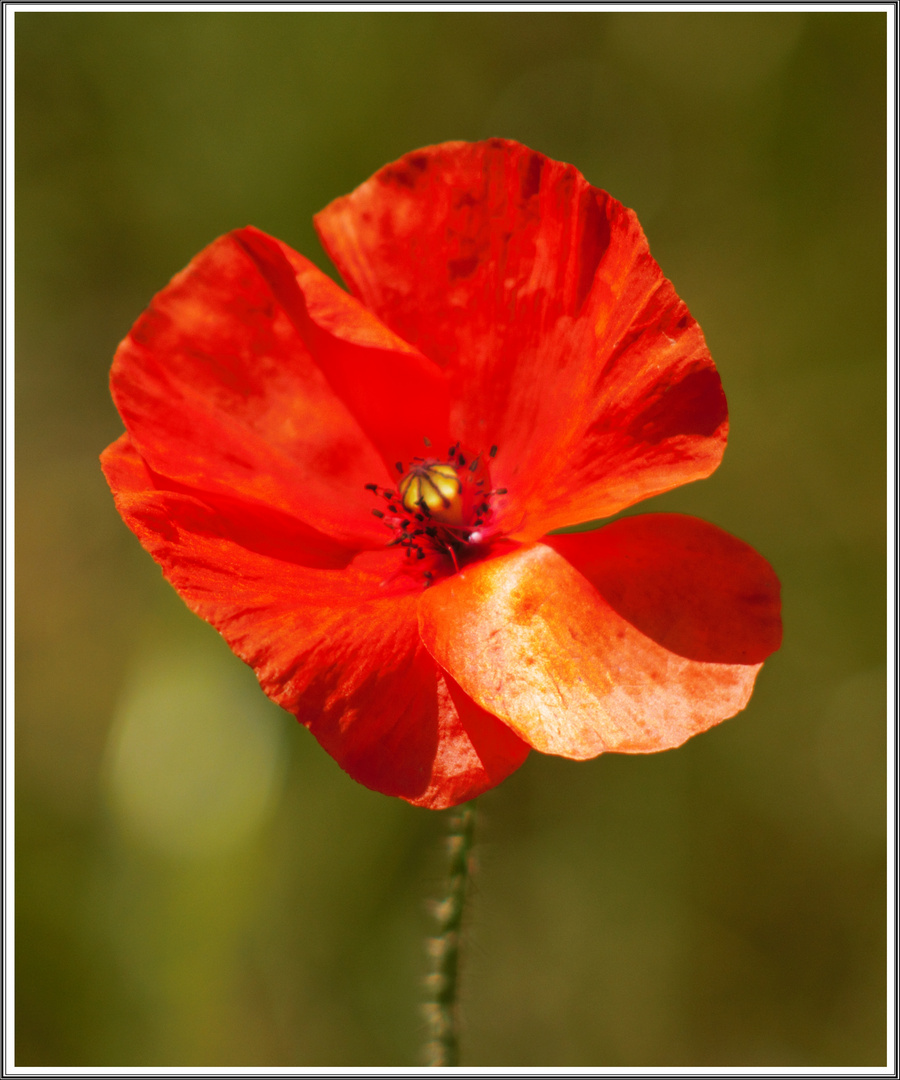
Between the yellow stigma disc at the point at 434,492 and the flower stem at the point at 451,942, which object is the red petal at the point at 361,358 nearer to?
the yellow stigma disc at the point at 434,492

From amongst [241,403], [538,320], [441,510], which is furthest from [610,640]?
[241,403]

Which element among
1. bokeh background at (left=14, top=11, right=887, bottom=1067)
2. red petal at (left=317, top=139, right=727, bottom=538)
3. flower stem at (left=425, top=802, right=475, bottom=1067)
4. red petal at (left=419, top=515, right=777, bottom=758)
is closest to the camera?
red petal at (left=419, top=515, right=777, bottom=758)

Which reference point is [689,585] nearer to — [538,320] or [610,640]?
[610,640]

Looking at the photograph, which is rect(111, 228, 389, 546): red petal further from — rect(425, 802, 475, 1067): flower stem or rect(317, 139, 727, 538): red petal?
rect(425, 802, 475, 1067): flower stem

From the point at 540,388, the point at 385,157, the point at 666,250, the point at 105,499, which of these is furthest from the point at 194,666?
the point at 666,250

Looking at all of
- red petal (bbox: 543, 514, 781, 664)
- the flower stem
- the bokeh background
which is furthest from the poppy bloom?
the bokeh background

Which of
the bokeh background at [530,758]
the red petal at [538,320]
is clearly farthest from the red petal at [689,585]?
the bokeh background at [530,758]

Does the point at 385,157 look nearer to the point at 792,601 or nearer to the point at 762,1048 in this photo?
the point at 792,601
